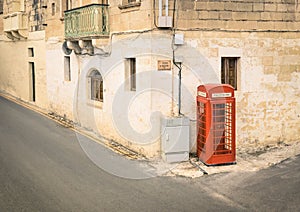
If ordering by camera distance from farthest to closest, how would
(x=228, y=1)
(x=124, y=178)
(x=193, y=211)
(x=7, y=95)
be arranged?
(x=7, y=95)
(x=228, y=1)
(x=124, y=178)
(x=193, y=211)

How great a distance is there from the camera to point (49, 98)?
67.6ft

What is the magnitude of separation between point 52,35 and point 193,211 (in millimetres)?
13483

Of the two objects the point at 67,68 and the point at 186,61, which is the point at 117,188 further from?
the point at 67,68

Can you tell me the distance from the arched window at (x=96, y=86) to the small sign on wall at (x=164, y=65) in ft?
14.1

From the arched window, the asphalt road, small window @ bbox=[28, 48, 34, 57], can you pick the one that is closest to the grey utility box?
the asphalt road

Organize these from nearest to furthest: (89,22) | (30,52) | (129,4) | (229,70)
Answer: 1. (129,4)
2. (229,70)
3. (89,22)
4. (30,52)

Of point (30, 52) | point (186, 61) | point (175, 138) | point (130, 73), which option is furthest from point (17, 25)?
point (175, 138)

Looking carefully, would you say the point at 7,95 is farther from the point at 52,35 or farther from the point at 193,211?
the point at 193,211

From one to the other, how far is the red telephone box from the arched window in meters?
5.12

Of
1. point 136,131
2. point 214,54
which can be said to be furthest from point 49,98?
point 214,54

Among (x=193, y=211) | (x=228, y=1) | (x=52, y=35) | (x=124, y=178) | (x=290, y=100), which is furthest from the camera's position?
(x=52, y=35)

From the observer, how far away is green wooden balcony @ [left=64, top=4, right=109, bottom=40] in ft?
46.5

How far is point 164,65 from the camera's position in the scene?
1203 cm

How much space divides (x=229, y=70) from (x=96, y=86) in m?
5.58
